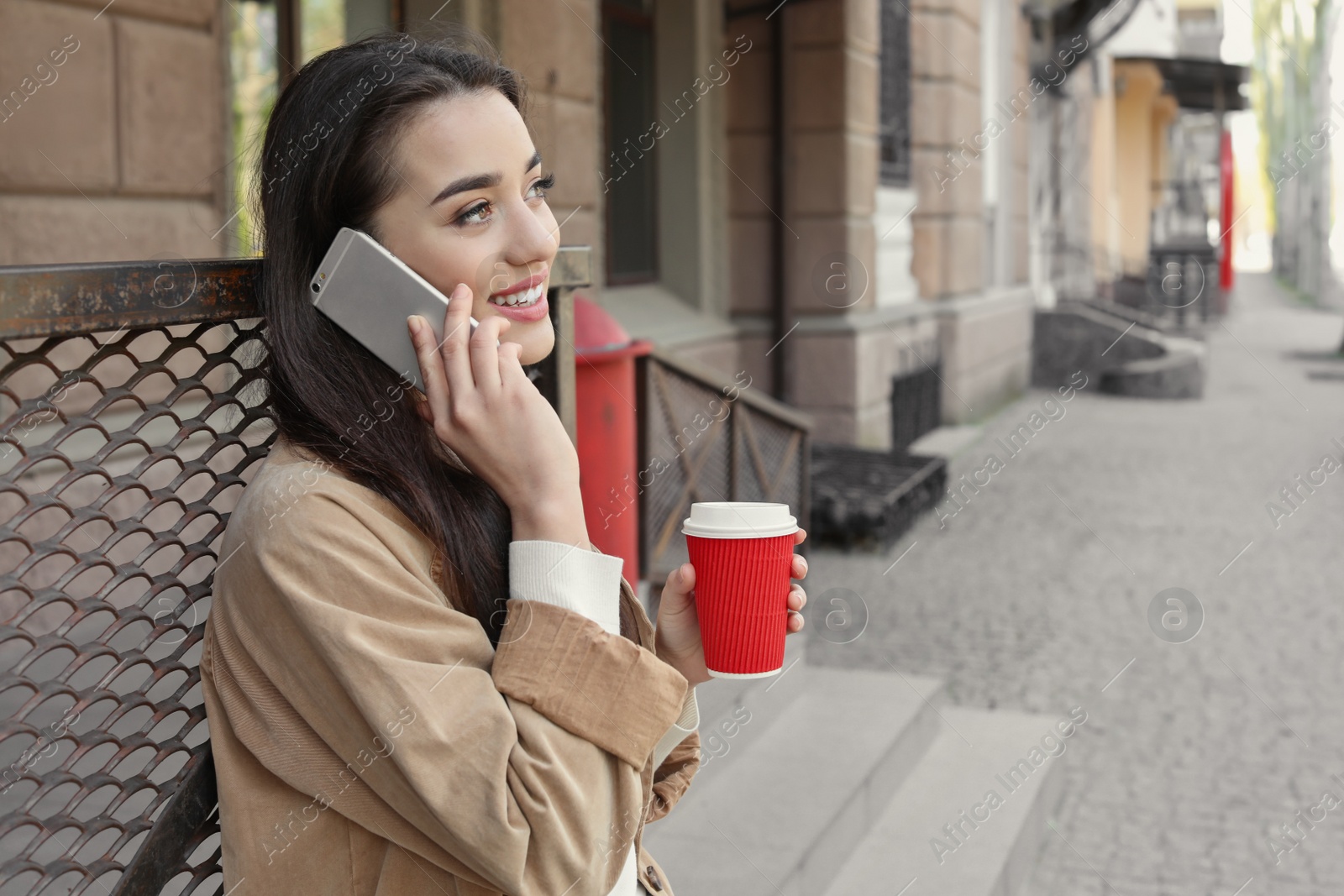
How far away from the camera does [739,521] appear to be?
5.70 feet

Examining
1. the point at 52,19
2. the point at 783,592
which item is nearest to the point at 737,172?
the point at 52,19

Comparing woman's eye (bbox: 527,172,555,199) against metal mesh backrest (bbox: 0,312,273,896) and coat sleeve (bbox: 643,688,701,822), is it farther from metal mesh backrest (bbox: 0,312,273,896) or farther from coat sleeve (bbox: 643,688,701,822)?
coat sleeve (bbox: 643,688,701,822)

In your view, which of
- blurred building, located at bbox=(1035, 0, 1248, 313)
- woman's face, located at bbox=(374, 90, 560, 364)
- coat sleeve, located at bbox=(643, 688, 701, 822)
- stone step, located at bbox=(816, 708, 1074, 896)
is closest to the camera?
woman's face, located at bbox=(374, 90, 560, 364)

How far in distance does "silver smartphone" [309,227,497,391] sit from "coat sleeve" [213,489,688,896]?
0.68ft

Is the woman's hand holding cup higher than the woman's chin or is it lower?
lower

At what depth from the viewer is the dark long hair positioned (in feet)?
5.15

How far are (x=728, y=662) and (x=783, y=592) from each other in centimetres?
12

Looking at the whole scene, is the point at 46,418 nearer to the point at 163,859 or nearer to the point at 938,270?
the point at 163,859

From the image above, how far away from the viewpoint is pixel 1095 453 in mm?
12250

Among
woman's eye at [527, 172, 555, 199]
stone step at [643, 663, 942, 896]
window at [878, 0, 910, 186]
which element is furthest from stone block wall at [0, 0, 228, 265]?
window at [878, 0, 910, 186]

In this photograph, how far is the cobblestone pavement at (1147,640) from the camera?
14.0 feet

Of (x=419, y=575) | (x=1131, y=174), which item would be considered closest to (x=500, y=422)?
(x=419, y=575)

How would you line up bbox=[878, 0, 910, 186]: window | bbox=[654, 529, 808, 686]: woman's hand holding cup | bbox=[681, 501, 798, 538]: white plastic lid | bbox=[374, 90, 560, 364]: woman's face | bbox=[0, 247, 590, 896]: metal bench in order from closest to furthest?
1. bbox=[0, 247, 590, 896]: metal bench
2. bbox=[374, 90, 560, 364]: woman's face
3. bbox=[681, 501, 798, 538]: white plastic lid
4. bbox=[654, 529, 808, 686]: woman's hand holding cup
5. bbox=[878, 0, 910, 186]: window

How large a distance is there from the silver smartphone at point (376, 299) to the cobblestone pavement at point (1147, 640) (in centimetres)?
323
